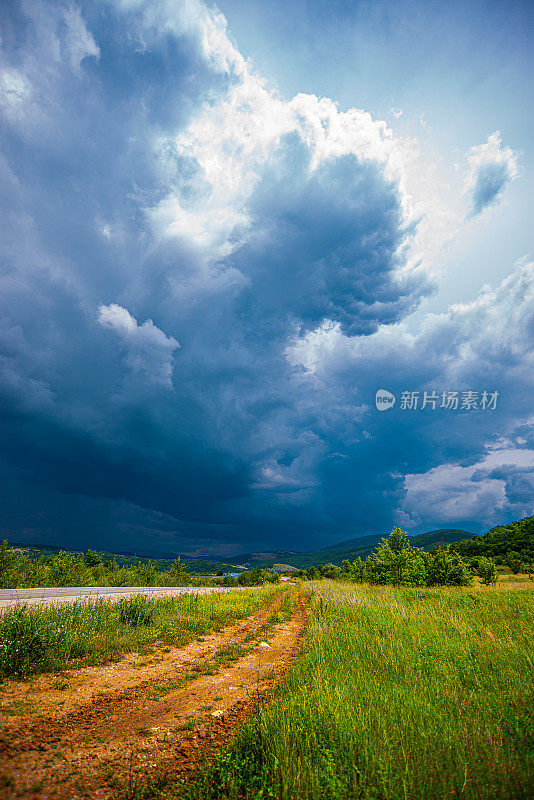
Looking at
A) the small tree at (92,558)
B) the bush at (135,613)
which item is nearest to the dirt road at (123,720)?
the bush at (135,613)

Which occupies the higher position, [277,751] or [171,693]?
[277,751]

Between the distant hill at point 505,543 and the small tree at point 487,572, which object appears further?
the distant hill at point 505,543

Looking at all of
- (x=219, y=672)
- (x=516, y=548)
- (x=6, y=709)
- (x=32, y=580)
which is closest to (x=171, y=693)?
(x=219, y=672)

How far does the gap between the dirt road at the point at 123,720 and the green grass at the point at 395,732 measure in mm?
811

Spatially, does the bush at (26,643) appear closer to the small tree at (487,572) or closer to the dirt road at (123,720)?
the dirt road at (123,720)

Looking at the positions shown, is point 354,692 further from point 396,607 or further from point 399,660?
point 396,607

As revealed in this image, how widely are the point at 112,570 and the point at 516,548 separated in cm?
10485

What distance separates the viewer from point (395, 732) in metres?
4.57

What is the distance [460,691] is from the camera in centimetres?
588

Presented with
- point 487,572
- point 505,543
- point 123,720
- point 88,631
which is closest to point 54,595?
point 88,631

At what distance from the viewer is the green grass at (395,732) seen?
3688mm

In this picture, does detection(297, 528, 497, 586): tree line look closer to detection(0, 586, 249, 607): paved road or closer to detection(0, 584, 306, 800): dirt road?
detection(0, 586, 249, 607): paved road

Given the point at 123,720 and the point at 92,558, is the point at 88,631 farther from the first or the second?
the point at 92,558

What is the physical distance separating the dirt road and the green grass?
811 mm
